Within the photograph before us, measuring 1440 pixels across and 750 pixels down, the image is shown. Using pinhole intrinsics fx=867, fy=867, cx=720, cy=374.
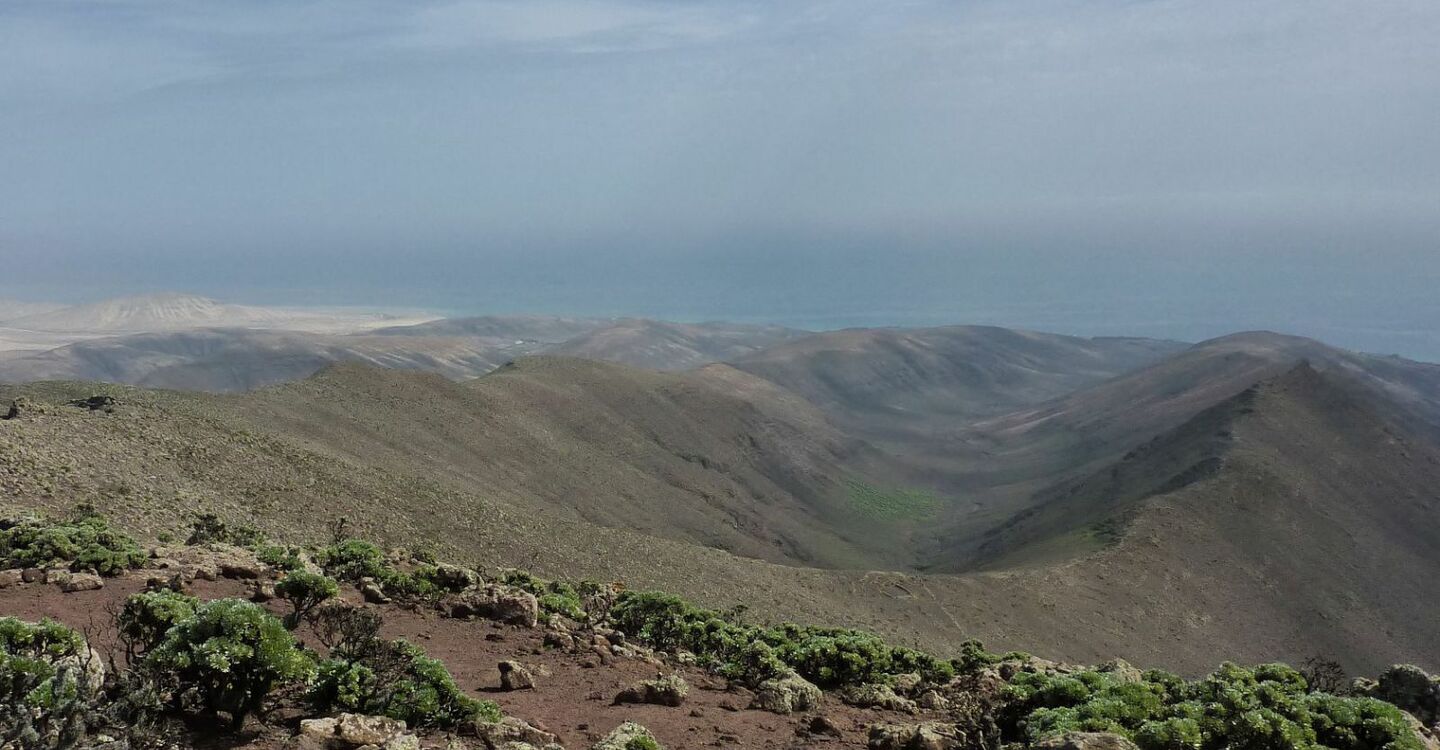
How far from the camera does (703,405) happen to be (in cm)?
8569

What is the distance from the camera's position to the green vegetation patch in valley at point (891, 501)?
80312 mm

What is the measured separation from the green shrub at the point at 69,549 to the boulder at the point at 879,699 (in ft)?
43.4

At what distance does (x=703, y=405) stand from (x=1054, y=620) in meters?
48.6

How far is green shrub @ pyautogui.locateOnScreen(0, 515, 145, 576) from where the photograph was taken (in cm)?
1537

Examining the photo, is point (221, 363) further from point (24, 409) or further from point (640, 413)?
point (24, 409)

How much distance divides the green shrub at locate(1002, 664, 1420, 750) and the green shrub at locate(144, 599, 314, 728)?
8.97m

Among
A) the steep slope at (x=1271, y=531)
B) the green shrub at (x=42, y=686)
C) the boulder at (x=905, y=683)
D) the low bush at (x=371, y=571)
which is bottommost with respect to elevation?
the steep slope at (x=1271, y=531)

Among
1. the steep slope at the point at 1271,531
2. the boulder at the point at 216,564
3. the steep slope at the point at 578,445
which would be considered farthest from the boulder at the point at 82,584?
the steep slope at the point at 1271,531

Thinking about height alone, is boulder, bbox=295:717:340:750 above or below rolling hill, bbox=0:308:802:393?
above

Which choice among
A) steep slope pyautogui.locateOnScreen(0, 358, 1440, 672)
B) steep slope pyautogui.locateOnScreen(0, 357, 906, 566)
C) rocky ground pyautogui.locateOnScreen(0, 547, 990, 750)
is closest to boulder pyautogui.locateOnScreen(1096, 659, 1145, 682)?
rocky ground pyautogui.locateOnScreen(0, 547, 990, 750)

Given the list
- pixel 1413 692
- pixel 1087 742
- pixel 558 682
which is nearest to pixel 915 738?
pixel 1087 742

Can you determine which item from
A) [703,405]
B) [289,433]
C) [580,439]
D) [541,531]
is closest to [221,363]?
[703,405]

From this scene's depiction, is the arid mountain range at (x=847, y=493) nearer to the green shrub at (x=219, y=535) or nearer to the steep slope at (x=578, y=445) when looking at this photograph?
the steep slope at (x=578, y=445)

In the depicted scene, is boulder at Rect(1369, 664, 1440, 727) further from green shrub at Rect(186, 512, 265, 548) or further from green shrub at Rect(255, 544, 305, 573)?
green shrub at Rect(186, 512, 265, 548)
